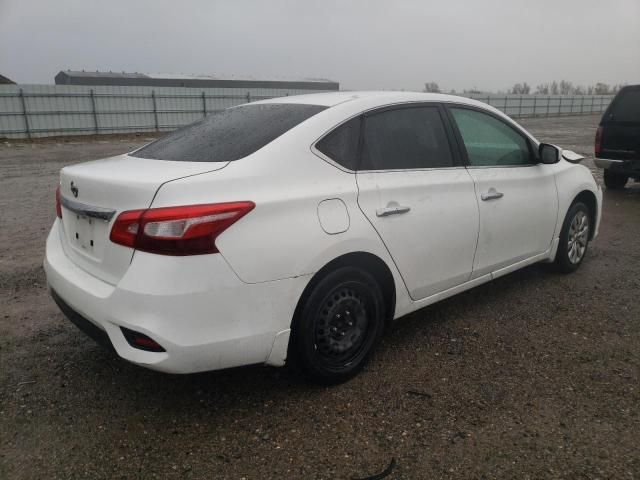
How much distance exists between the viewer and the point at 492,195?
11.5ft

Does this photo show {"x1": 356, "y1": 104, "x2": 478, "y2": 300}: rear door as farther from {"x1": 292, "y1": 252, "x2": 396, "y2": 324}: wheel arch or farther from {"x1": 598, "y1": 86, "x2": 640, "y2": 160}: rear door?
{"x1": 598, "y1": 86, "x2": 640, "y2": 160}: rear door

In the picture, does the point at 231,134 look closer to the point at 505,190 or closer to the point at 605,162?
the point at 505,190

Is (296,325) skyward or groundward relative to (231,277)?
groundward

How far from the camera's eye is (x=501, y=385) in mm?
2842

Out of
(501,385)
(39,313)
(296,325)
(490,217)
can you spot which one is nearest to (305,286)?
(296,325)

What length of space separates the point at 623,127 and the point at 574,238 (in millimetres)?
4453

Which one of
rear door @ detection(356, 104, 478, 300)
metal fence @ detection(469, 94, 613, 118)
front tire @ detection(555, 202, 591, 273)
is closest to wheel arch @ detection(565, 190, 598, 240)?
front tire @ detection(555, 202, 591, 273)

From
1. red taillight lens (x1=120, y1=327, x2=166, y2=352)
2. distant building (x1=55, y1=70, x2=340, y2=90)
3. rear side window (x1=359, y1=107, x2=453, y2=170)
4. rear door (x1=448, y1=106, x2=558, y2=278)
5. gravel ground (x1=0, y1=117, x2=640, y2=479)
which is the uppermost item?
distant building (x1=55, y1=70, x2=340, y2=90)

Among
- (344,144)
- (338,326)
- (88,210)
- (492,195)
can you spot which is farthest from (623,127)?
(88,210)

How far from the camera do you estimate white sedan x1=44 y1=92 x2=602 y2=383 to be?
2246 millimetres

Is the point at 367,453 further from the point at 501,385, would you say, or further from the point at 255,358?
the point at 501,385

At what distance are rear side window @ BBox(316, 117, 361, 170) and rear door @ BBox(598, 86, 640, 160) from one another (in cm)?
666

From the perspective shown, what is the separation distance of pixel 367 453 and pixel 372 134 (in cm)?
169

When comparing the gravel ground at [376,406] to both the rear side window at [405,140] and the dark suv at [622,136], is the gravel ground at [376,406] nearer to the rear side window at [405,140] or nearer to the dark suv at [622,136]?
the rear side window at [405,140]
